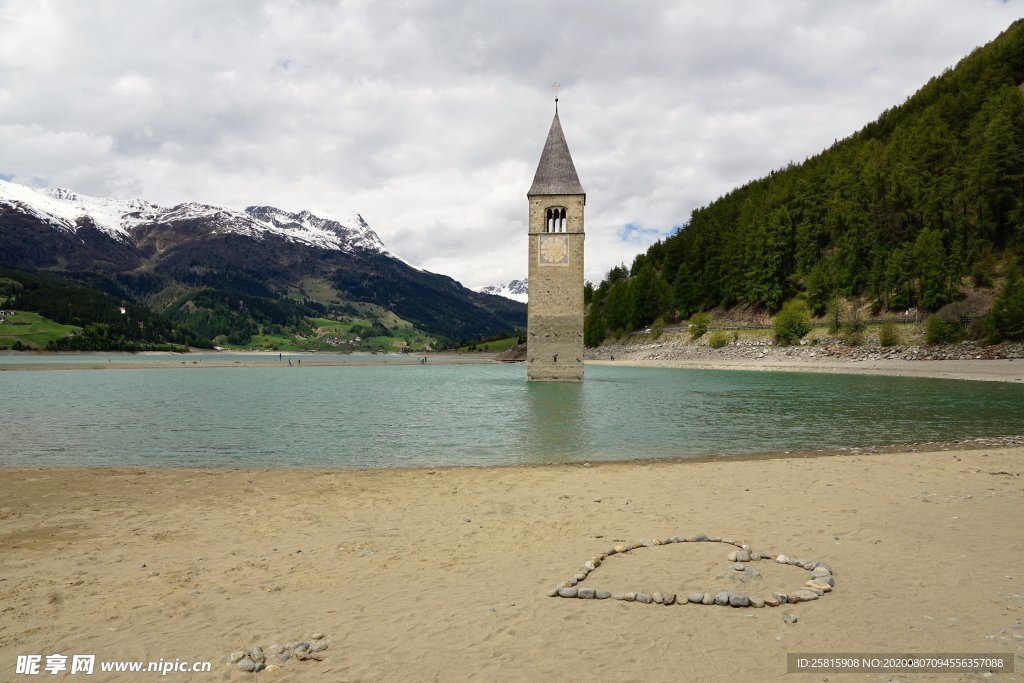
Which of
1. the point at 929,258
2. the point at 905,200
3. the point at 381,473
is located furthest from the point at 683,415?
the point at 905,200

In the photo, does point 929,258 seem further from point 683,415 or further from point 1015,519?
point 1015,519

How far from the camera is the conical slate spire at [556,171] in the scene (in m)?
66.7

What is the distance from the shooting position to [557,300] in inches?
2608

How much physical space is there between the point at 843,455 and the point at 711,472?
660cm

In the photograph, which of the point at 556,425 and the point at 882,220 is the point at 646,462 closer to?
the point at 556,425


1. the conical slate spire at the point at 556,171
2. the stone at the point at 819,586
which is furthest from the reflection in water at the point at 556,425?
the conical slate spire at the point at 556,171

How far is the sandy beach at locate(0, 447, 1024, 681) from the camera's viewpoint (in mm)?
7254

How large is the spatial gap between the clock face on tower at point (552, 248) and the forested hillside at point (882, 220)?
175ft

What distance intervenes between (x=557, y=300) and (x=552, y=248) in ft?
19.2

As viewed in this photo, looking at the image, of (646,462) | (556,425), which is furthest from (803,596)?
(556,425)

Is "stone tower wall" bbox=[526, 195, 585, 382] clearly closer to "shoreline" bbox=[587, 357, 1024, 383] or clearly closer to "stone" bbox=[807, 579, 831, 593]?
"shoreline" bbox=[587, 357, 1024, 383]

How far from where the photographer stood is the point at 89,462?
72.3 feet

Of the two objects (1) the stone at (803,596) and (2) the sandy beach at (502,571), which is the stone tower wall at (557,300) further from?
(1) the stone at (803,596)

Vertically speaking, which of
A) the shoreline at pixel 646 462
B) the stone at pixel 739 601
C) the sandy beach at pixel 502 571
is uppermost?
the stone at pixel 739 601
